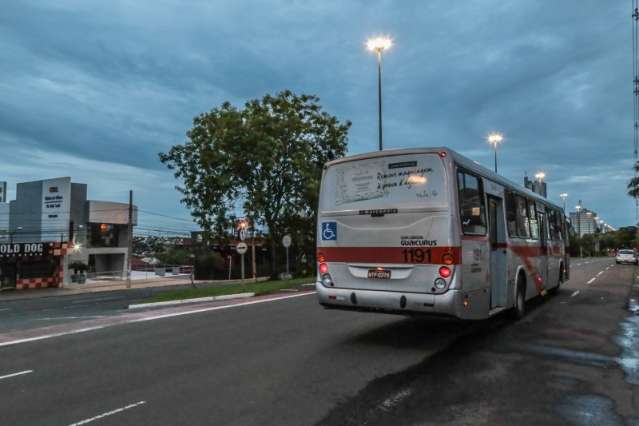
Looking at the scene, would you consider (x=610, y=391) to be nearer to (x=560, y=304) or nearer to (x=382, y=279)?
(x=382, y=279)

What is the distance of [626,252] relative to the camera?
47062 millimetres

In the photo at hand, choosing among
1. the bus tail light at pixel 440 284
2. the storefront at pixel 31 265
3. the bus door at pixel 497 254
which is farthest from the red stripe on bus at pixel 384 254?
the storefront at pixel 31 265

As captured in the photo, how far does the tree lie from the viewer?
2752 cm

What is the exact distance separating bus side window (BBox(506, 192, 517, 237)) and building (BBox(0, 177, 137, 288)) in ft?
141

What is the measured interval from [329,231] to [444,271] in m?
2.27

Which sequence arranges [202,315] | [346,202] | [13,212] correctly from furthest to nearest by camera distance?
1. [13,212]
2. [202,315]
3. [346,202]

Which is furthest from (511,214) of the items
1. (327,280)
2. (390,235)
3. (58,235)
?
(58,235)

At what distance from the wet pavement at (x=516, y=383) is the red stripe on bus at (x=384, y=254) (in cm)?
156

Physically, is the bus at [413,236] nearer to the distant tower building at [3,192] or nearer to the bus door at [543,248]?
the bus door at [543,248]

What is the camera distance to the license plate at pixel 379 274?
7629mm

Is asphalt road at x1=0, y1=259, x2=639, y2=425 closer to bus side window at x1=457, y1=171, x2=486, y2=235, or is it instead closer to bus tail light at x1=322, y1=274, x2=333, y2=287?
bus tail light at x1=322, y1=274, x2=333, y2=287

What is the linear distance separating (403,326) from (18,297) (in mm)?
36702

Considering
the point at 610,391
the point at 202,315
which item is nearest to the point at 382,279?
the point at 610,391

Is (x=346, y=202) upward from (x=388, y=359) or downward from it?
upward
